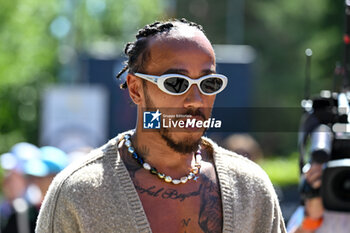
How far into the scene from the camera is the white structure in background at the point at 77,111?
13883 mm

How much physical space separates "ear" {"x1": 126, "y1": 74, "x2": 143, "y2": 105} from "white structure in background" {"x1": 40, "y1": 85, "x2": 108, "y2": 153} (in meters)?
10.9

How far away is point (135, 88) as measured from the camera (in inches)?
103

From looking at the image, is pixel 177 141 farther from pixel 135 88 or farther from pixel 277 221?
pixel 277 221

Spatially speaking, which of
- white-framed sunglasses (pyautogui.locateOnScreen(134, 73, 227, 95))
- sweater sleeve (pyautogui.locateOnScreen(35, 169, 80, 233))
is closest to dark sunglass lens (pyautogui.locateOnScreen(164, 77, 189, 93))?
white-framed sunglasses (pyautogui.locateOnScreen(134, 73, 227, 95))

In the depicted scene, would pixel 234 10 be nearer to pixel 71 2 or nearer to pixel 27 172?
pixel 71 2

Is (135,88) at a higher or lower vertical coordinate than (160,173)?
higher

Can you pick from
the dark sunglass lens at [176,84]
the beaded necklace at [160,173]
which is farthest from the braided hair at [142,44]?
the beaded necklace at [160,173]

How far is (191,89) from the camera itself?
2.48 meters

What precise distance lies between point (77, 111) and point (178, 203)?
39.3 ft

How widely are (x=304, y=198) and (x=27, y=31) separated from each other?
589 inches

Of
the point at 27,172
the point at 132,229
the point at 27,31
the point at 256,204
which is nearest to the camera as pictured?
the point at 132,229

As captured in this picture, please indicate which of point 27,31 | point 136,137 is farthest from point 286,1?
point 136,137

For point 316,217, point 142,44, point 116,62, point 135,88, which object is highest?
point 142,44

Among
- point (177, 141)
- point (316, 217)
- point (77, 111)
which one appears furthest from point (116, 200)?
point (77, 111)
